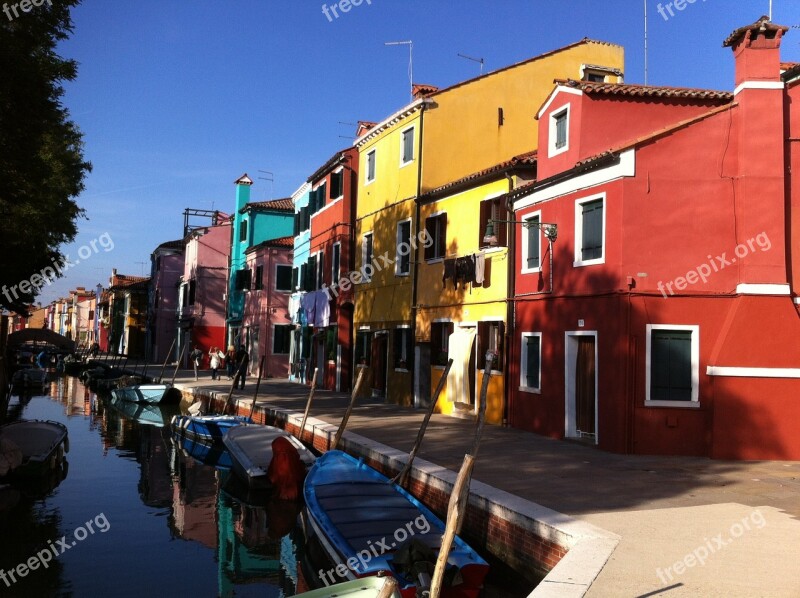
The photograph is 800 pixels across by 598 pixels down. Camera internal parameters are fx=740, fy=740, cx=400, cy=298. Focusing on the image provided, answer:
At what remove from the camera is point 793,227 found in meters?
14.1

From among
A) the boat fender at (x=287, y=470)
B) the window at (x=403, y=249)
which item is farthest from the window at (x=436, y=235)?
the boat fender at (x=287, y=470)

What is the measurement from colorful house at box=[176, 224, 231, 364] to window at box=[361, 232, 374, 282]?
2271cm

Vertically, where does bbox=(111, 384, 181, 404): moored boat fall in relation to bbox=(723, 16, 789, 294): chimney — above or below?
below

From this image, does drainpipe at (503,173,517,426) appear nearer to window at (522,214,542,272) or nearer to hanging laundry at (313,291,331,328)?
window at (522,214,542,272)

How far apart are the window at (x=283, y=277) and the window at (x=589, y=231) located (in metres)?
25.4

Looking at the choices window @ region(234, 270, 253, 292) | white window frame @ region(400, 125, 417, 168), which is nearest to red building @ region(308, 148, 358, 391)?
white window frame @ region(400, 125, 417, 168)

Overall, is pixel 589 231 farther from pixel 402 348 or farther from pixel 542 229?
pixel 402 348

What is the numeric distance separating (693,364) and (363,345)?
49.0ft

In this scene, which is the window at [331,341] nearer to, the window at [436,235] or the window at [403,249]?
the window at [403,249]

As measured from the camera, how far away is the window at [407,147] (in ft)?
78.1

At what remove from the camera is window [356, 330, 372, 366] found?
2678cm

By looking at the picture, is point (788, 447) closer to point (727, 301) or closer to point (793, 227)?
point (727, 301)

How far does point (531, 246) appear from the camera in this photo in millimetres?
17609

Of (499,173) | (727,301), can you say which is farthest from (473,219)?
(727,301)
